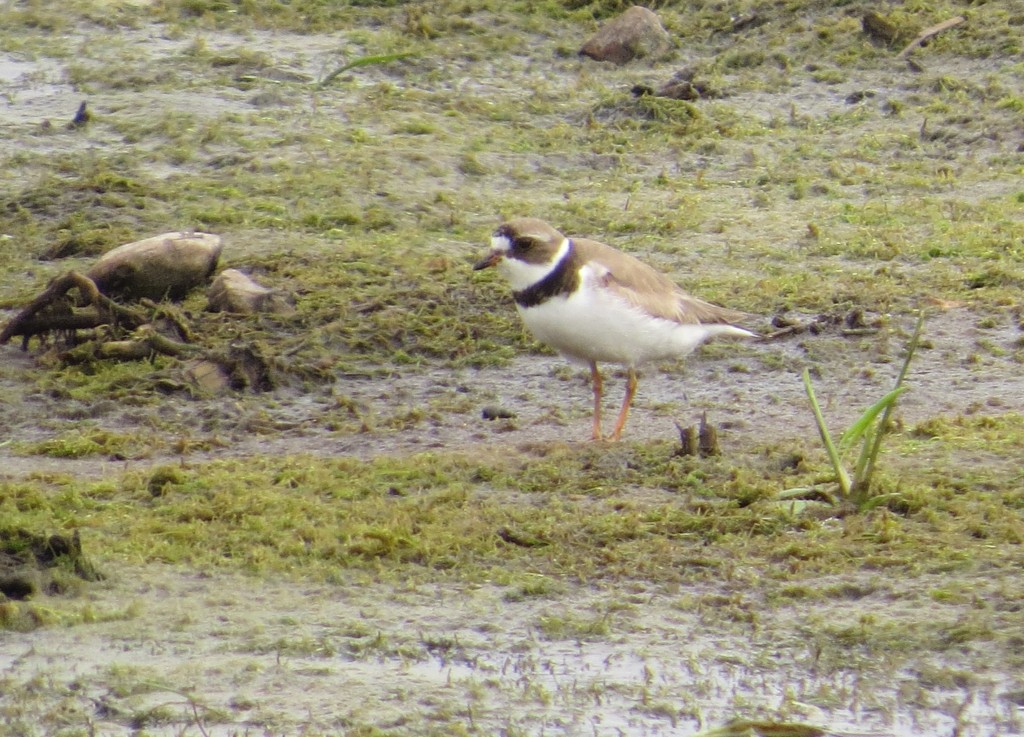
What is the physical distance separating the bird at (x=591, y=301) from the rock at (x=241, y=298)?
1.57 metres

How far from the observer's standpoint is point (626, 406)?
7141 millimetres

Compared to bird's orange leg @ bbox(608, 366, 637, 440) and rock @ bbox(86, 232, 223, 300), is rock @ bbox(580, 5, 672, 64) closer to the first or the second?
rock @ bbox(86, 232, 223, 300)

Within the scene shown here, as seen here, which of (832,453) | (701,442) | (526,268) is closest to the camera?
(832,453)

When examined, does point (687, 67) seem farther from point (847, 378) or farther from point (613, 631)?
point (613, 631)

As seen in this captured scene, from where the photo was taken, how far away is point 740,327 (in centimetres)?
787

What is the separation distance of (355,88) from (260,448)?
4.96 meters

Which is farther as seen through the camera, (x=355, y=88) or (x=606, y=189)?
(x=355, y=88)

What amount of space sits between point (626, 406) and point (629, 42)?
562 centimetres

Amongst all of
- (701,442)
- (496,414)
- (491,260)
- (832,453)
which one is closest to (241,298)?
(496,414)

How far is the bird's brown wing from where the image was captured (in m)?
6.94

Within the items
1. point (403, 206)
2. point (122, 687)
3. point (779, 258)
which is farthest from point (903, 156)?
point (122, 687)

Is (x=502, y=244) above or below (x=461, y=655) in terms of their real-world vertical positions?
above

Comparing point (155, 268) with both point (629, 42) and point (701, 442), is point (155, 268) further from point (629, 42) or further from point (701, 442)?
point (629, 42)


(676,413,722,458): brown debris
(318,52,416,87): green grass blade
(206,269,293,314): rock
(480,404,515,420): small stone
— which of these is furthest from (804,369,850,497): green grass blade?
(318,52,416,87): green grass blade
